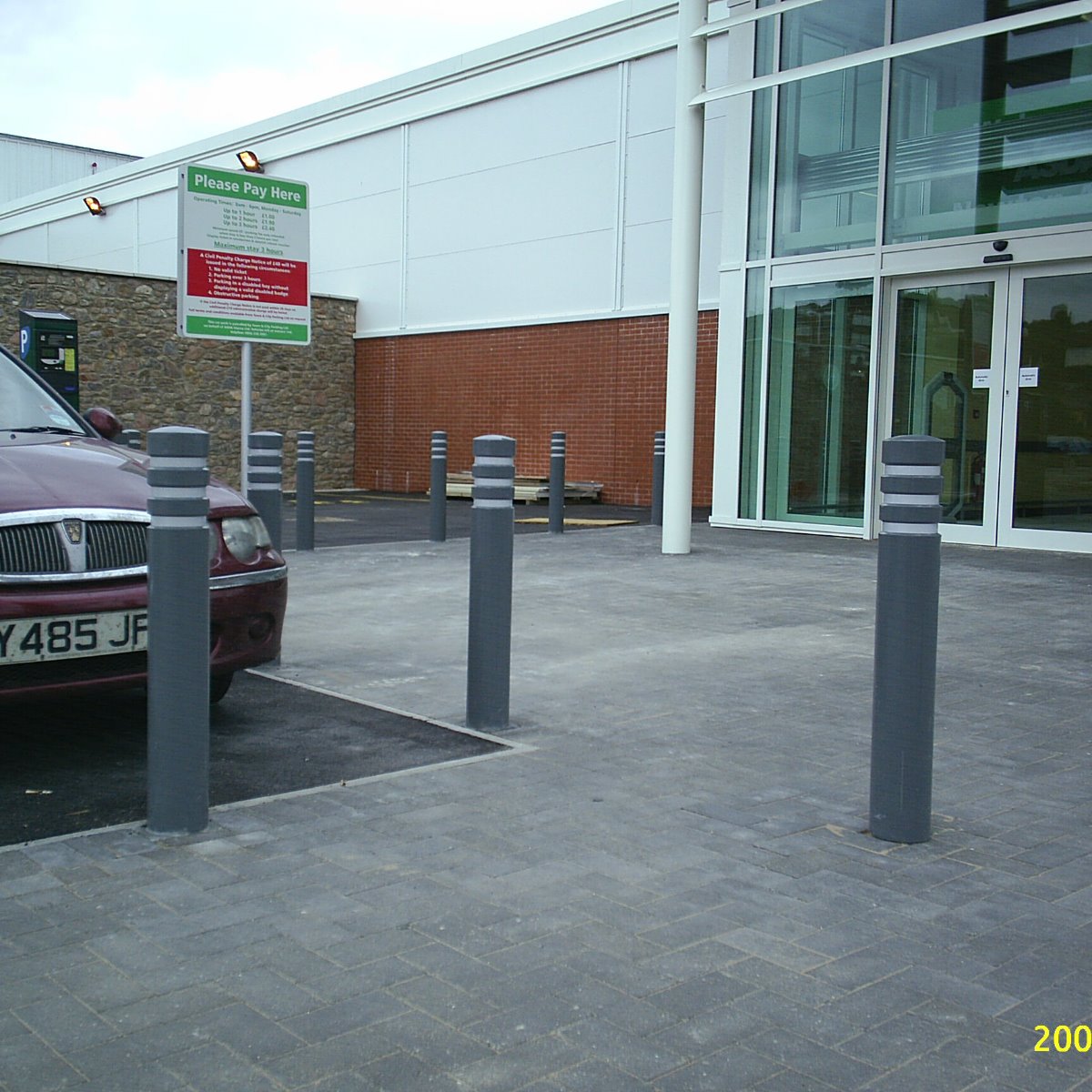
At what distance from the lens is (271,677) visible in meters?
6.11

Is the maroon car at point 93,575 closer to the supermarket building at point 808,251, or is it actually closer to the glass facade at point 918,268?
the supermarket building at point 808,251

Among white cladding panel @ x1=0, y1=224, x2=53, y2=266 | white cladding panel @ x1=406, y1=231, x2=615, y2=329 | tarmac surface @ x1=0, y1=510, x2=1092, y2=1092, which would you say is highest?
white cladding panel @ x1=0, y1=224, x2=53, y2=266

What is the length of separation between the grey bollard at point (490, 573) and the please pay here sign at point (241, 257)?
415 centimetres

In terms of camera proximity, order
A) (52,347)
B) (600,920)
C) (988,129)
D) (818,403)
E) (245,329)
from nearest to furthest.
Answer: (600,920) < (245,329) < (988,129) < (818,403) < (52,347)

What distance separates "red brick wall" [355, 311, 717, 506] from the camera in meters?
20.0

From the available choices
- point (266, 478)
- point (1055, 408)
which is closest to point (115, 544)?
point (266, 478)

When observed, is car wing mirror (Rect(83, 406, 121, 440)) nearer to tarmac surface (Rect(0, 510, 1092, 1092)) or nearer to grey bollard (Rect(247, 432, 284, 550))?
grey bollard (Rect(247, 432, 284, 550))

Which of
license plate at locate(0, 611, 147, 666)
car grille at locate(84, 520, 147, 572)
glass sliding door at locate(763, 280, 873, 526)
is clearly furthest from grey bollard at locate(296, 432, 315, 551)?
license plate at locate(0, 611, 147, 666)

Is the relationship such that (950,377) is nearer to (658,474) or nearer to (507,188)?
(658,474)

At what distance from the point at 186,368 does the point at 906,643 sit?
814 inches

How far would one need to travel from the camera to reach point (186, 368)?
22.6m

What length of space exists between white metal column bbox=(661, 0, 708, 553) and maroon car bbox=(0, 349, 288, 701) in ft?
24.5

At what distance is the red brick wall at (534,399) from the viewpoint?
20.0 metres

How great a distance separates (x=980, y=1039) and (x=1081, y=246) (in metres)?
11.0
